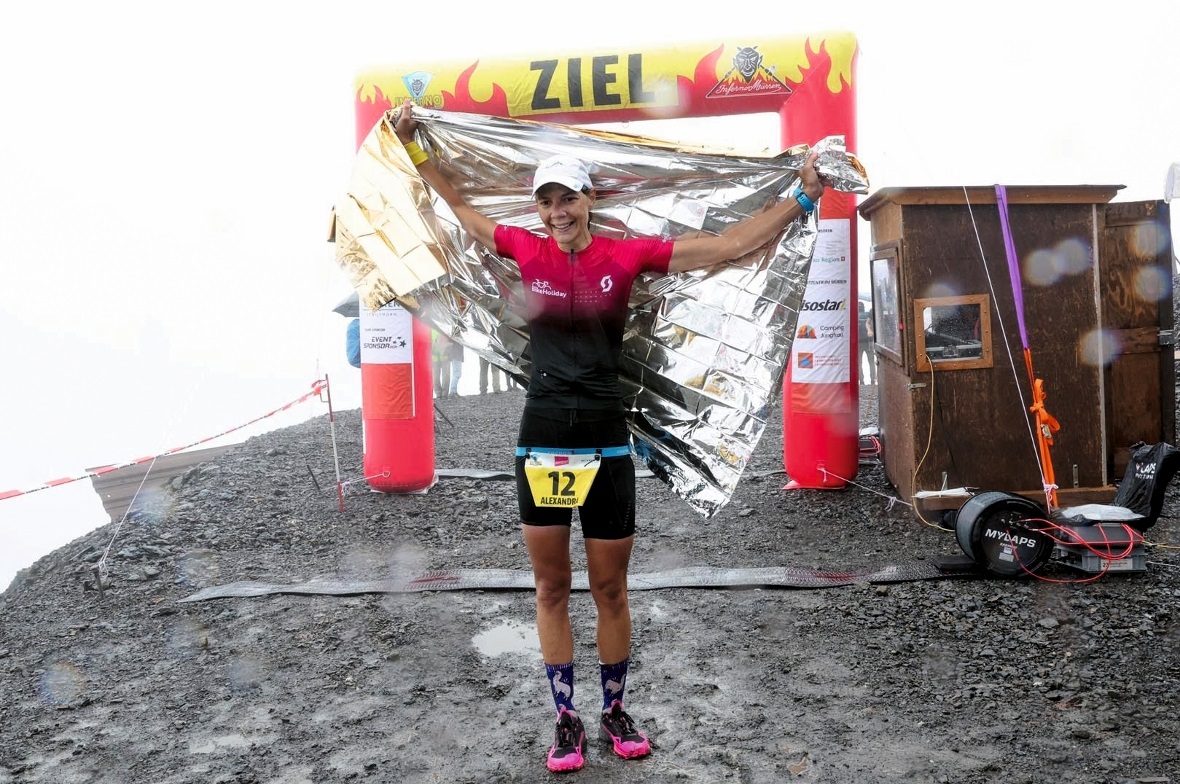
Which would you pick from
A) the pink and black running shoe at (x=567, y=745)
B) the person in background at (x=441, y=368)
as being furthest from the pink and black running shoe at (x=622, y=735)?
the person in background at (x=441, y=368)

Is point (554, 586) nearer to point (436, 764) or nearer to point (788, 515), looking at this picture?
point (436, 764)

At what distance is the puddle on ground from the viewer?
4.96 m

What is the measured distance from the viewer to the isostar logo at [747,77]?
Answer: 7.46 meters

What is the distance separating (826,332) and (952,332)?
1090 millimetres

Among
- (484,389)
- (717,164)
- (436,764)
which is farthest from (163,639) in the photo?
(484,389)

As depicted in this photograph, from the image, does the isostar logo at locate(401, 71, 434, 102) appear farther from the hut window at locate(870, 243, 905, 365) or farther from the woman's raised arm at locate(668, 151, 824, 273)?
Answer: the woman's raised arm at locate(668, 151, 824, 273)

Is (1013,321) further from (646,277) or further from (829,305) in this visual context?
(646,277)

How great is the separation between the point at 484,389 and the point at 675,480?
15197 mm

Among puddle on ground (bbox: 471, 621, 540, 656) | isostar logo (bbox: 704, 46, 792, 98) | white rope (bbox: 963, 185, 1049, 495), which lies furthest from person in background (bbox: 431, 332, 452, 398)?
puddle on ground (bbox: 471, 621, 540, 656)

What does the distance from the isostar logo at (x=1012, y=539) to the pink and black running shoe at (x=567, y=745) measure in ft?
10.0

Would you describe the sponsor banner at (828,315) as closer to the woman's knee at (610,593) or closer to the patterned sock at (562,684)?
the woman's knee at (610,593)

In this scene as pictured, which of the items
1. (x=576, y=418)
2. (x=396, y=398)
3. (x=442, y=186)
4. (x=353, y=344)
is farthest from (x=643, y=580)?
(x=353, y=344)

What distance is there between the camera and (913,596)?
5.44 meters

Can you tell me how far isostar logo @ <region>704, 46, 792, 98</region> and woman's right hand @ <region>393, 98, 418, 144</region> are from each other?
3.97m
